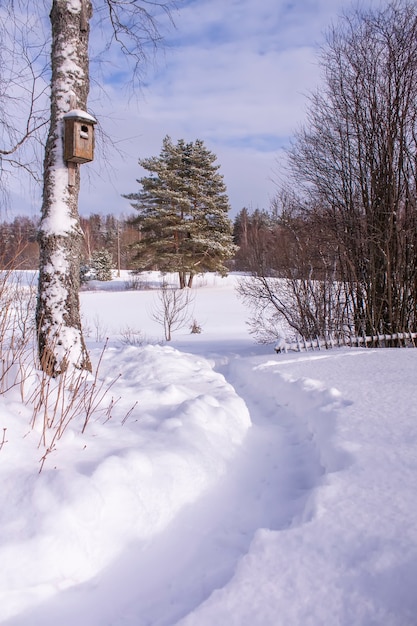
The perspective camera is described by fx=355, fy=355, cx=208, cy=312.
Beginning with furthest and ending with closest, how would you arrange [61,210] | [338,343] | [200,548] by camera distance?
[338,343]
[61,210]
[200,548]

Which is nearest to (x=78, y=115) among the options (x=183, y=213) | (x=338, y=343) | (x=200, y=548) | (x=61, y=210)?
(x=61, y=210)

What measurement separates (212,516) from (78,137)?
139 inches

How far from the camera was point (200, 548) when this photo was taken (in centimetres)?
178

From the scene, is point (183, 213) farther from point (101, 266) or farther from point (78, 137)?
point (78, 137)

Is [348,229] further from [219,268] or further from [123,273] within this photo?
[123,273]

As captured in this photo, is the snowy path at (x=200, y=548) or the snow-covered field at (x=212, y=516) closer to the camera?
the snow-covered field at (x=212, y=516)

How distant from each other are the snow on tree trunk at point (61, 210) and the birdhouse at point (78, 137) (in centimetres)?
11

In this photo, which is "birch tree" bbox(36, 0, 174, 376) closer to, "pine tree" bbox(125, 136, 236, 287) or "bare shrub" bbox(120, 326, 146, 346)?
"bare shrub" bbox(120, 326, 146, 346)

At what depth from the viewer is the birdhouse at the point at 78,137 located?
3.54 metres

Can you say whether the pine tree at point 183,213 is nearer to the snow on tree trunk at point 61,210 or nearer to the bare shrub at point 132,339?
the bare shrub at point 132,339

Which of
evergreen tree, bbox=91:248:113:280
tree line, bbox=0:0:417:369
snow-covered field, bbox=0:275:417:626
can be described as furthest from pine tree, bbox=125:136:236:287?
snow-covered field, bbox=0:275:417:626

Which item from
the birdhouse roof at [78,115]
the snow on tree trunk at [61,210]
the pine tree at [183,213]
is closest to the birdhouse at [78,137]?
the birdhouse roof at [78,115]

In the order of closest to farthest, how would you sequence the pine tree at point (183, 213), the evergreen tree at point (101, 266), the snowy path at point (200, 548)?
the snowy path at point (200, 548) → the pine tree at point (183, 213) → the evergreen tree at point (101, 266)

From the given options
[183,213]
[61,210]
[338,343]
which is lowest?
[338,343]
